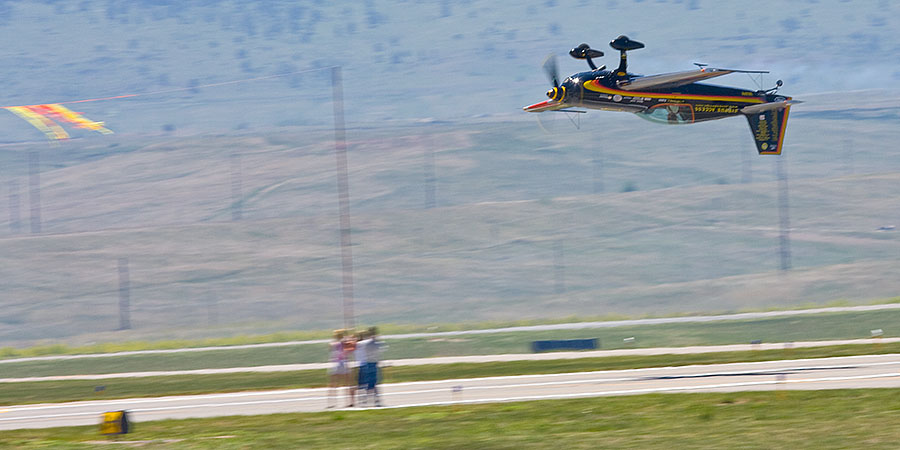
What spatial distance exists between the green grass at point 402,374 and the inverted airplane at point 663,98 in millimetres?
8070

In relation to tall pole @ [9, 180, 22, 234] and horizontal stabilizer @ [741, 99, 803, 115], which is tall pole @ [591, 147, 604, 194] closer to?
tall pole @ [9, 180, 22, 234]

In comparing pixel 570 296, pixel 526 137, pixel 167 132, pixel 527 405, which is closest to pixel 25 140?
pixel 167 132

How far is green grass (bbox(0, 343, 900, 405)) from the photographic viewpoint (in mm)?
32688

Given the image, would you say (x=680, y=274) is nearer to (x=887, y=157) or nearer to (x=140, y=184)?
(x=887, y=157)

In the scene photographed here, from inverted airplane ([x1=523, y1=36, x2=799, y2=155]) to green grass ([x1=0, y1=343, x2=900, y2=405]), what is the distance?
8.07m

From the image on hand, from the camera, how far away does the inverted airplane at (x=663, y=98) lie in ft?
122

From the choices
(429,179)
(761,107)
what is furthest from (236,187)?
(761,107)

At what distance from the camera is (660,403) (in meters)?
21.5

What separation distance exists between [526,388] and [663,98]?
1474cm

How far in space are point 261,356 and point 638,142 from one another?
11732 cm

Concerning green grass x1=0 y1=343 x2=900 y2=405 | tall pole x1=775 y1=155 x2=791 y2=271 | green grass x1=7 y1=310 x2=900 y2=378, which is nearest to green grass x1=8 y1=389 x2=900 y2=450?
green grass x1=0 y1=343 x2=900 y2=405

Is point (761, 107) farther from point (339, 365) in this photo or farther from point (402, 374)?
point (339, 365)

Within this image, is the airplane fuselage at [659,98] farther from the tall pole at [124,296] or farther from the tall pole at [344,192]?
the tall pole at [124,296]

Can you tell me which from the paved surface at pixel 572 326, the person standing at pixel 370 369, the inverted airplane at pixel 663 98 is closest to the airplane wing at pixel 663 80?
the inverted airplane at pixel 663 98
